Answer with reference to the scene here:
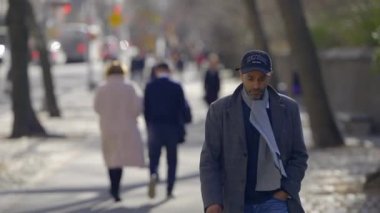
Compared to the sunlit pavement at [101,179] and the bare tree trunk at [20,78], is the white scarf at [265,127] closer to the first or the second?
the sunlit pavement at [101,179]

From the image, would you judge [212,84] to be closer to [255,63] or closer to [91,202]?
[91,202]

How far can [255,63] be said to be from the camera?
7.47 m

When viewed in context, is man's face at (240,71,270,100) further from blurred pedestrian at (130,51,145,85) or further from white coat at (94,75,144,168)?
blurred pedestrian at (130,51,145,85)

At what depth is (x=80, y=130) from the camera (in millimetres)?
27875

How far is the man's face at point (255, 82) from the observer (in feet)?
24.5

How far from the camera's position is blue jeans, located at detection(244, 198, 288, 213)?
24.3 ft

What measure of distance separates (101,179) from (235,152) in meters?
10.0

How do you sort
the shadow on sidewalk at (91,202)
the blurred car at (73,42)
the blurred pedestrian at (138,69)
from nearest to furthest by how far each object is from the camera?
the shadow on sidewalk at (91,202)
the blurred pedestrian at (138,69)
the blurred car at (73,42)

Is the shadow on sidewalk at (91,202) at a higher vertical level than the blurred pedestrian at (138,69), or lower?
higher

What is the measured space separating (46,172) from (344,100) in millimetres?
15836

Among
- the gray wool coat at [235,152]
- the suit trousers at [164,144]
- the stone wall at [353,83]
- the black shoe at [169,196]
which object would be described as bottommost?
the stone wall at [353,83]

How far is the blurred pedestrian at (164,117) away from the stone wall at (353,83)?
13104 millimetres

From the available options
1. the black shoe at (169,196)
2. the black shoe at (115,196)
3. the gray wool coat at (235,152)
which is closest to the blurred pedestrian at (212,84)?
the black shoe at (169,196)

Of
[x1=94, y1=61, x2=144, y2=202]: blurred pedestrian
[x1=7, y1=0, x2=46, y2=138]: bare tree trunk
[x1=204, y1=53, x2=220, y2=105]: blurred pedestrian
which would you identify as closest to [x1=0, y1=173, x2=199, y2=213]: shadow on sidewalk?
[x1=94, y1=61, x2=144, y2=202]: blurred pedestrian
